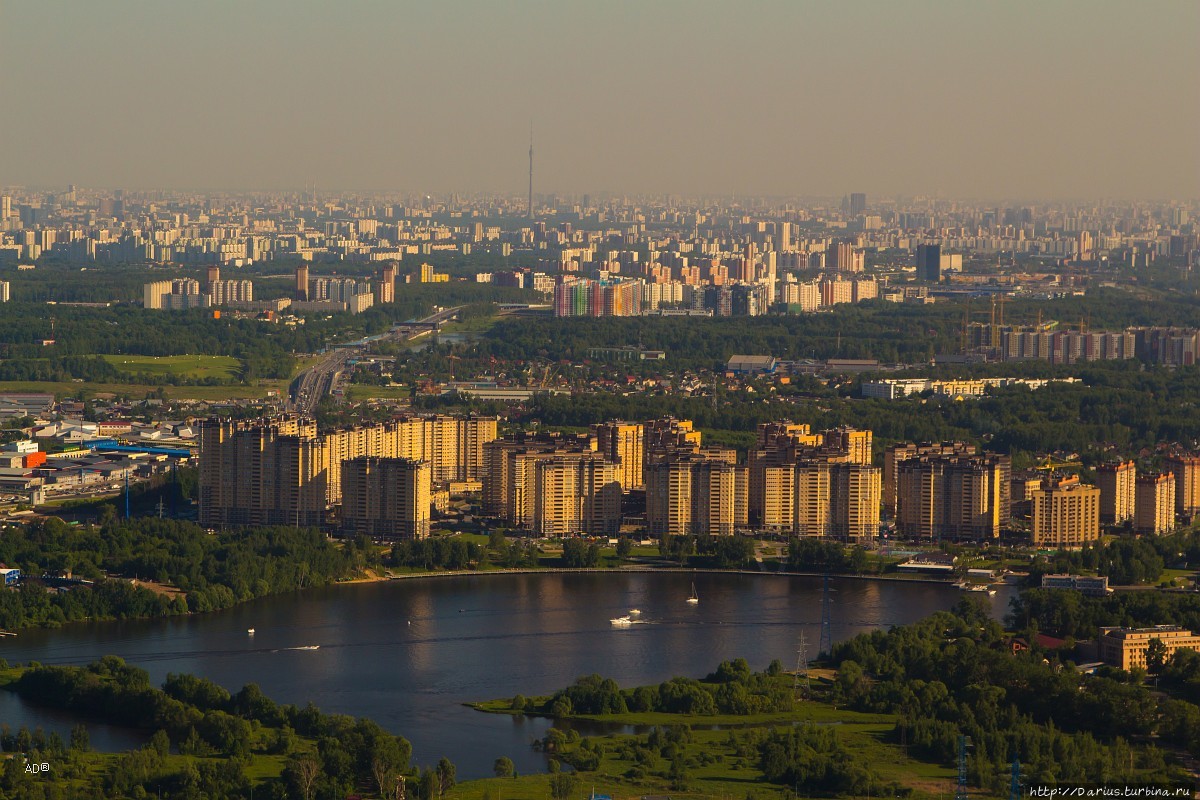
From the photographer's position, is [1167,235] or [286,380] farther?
[1167,235]

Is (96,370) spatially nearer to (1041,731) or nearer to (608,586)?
(608,586)

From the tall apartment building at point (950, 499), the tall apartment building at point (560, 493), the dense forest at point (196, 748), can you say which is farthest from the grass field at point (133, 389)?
the dense forest at point (196, 748)

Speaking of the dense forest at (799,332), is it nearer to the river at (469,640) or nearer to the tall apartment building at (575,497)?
the tall apartment building at (575,497)

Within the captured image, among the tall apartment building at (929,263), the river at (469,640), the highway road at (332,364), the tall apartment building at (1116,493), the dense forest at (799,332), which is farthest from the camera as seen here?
the tall apartment building at (929,263)

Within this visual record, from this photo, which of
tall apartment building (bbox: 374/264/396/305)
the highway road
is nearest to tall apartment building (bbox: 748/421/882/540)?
the highway road

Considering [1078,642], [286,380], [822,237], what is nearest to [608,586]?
[1078,642]

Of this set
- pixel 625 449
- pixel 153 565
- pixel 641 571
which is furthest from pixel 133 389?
pixel 153 565
